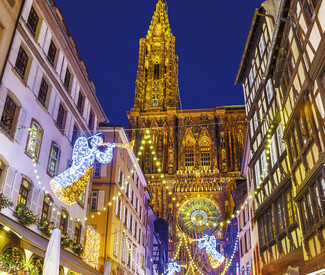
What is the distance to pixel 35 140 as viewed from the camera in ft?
45.8

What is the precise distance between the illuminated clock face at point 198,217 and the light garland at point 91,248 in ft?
97.0

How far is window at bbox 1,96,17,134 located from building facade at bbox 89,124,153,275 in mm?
7778

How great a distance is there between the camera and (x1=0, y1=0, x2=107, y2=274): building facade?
11.7 meters

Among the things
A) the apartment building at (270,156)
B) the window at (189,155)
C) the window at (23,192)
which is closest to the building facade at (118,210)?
the window at (23,192)

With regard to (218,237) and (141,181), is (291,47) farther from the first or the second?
(218,237)

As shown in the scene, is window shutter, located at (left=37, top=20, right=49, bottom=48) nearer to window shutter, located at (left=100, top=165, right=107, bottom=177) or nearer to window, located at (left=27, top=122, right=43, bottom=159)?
window, located at (left=27, top=122, right=43, bottom=159)

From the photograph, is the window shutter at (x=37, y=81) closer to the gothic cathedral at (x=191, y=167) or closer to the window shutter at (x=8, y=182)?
the window shutter at (x=8, y=182)

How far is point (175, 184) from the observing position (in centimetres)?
4997

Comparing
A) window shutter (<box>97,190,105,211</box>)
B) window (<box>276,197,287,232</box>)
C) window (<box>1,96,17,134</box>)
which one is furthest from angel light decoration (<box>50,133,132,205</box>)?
window shutter (<box>97,190,105,211</box>)

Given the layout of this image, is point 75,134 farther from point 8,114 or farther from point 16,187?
point 16,187

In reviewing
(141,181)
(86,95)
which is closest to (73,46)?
(86,95)

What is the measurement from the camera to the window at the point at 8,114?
1194 cm

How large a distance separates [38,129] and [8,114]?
204 cm

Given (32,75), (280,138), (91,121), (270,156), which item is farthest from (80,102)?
(280,138)
